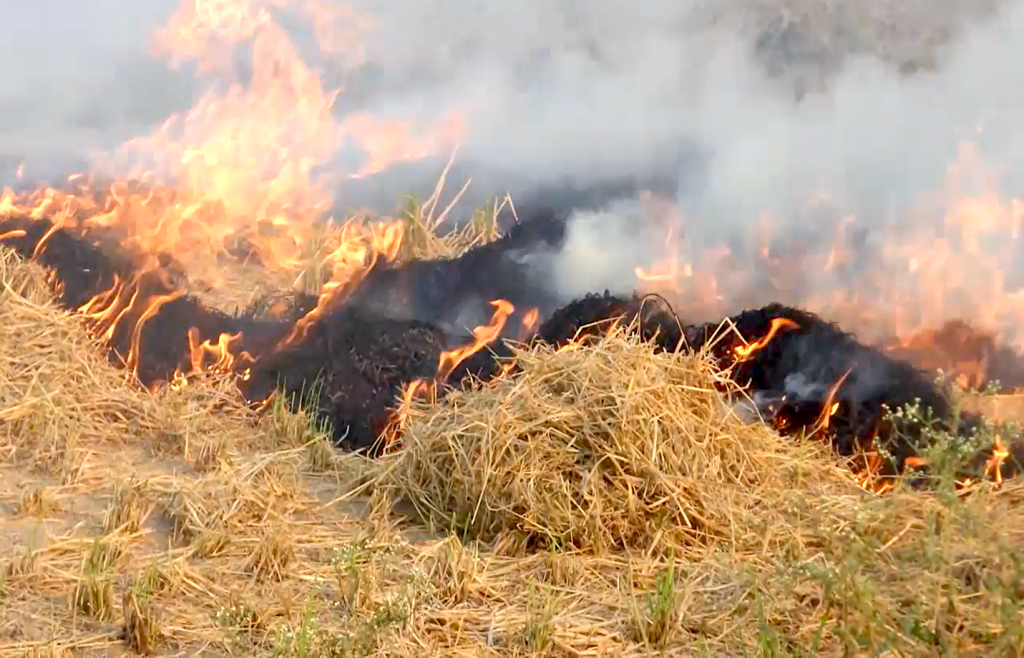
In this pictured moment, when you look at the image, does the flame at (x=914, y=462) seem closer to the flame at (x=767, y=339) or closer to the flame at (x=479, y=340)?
Result: the flame at (x=767, y=339)

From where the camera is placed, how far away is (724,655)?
2424 mm

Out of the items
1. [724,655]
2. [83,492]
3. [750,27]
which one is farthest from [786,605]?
[750,27]

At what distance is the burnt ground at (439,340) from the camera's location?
3.63 meters

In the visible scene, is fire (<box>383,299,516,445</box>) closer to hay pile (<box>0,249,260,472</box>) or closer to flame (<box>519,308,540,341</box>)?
flame (<box>519,308,540,341</box>)

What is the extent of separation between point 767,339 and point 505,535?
1.37m

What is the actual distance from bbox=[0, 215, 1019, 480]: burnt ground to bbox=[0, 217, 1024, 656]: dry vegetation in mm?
225

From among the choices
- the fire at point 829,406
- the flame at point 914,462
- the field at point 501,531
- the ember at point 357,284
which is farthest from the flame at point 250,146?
the flame at point 914,462

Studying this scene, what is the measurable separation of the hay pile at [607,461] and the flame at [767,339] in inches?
18.7

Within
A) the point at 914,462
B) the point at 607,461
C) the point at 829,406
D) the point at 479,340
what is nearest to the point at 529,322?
the point at 479,340

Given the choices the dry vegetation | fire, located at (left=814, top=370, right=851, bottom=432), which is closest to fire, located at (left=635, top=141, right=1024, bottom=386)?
fire, located at (left=814, top=370, right=851, bottom=432)

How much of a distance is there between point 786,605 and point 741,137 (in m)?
2.62

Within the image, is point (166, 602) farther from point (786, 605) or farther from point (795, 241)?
point (795, 241)

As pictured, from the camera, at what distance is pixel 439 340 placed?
4188mm

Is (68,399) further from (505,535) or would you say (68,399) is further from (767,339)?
(767,339)
